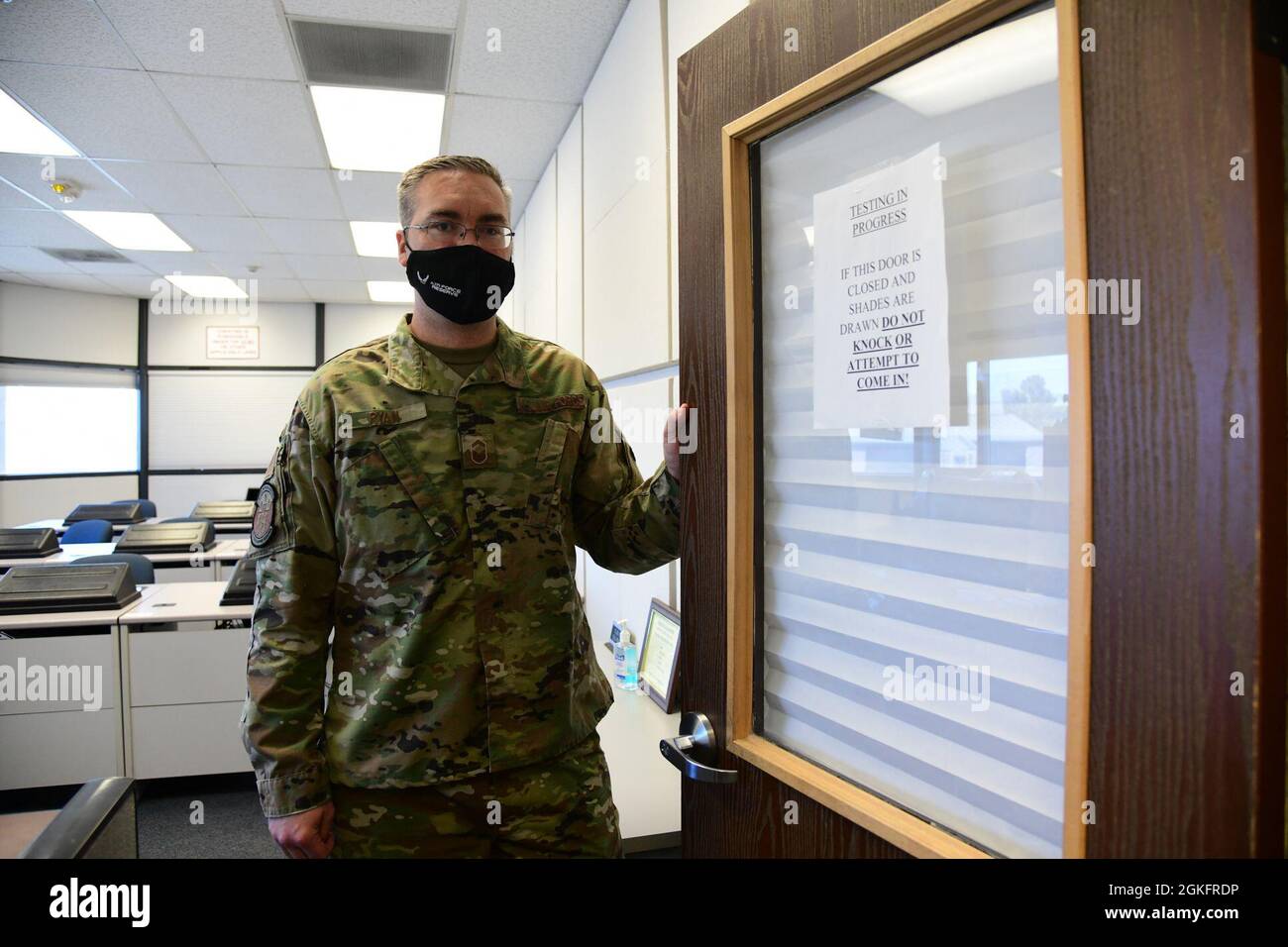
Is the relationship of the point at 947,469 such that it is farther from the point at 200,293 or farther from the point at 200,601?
the point at 200,293

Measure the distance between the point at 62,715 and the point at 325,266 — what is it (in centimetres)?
436

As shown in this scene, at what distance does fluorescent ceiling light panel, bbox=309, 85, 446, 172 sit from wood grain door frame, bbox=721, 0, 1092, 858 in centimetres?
266

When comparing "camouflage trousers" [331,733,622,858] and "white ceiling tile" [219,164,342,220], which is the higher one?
"white ceiling tile" [219,164,342,220]

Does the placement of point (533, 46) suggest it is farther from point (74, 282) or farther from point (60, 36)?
point (74, 282)

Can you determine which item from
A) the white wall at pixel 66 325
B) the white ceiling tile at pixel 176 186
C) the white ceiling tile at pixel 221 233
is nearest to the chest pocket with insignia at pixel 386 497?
the white ceiling tile at pixel 176 186

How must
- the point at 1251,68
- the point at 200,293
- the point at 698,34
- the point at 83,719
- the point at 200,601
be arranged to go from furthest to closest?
the point at 200,293
the point at 200,601
the point at 83,719
the point at 698,34
the point at 1251,68

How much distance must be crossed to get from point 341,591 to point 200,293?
758 centimetres

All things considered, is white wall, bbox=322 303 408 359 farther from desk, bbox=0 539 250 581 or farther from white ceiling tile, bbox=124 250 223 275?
desk, bbox=0 539 250 581

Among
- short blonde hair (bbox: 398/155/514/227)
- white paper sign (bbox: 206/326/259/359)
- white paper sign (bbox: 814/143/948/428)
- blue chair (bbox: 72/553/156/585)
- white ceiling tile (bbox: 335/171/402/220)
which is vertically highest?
white ceiling tile (bbox: 335/171/402/220)

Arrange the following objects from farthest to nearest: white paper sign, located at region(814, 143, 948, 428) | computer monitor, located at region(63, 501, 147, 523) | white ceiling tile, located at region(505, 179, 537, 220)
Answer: computer monitor, located at region(63, 501, 147, 523)
white ceiling tile, located at region(505, 179, 537, 220)
white paper sign, located at region(814, 143, 948, 428)

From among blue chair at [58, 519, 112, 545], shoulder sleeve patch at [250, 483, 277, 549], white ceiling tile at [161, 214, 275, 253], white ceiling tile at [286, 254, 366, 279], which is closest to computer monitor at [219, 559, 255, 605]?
shoulder sleeve patch at [250, 483, 277, 549]

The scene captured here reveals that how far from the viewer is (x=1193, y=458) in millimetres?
476

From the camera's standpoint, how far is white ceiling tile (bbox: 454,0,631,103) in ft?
7.69
